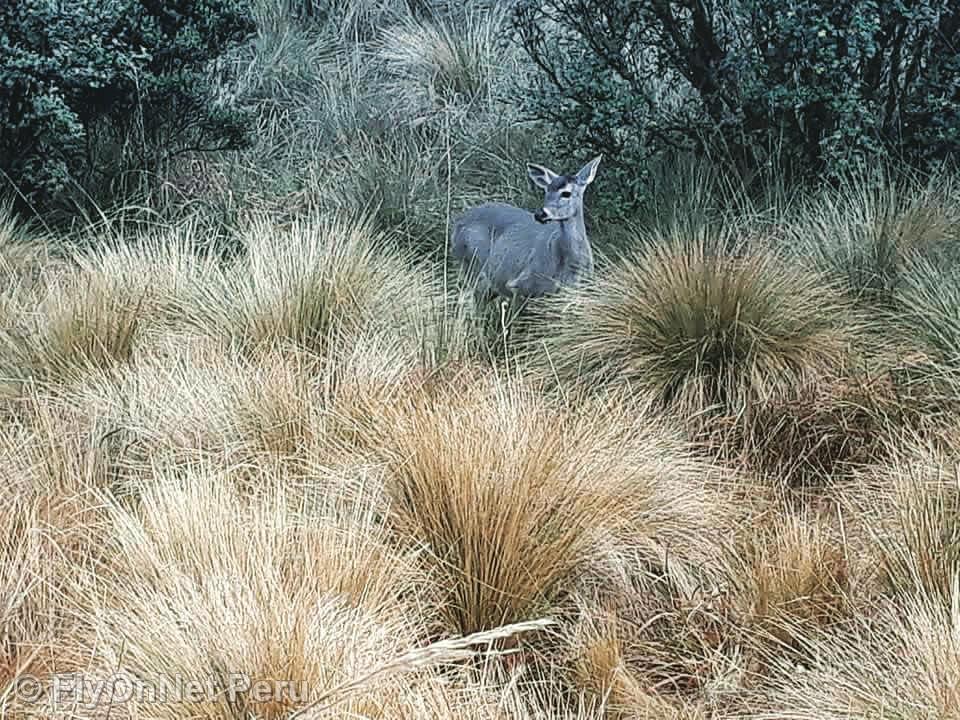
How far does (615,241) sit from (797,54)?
140cm

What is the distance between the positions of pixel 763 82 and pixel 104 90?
4245 millimetres

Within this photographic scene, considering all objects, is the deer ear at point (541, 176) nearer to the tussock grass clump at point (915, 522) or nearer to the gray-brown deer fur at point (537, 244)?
the gray-brown deer fur at point (537, 244)

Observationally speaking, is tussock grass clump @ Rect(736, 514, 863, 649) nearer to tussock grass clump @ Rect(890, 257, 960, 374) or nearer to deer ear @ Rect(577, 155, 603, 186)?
tussock grass clump @ Rect(890, 257, 960, 374)

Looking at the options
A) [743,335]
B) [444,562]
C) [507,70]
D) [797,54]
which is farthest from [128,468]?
[507,70]

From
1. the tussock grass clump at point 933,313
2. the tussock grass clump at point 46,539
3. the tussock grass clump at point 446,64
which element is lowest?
the tussock grass clump at point 46,539

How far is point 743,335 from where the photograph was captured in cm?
533

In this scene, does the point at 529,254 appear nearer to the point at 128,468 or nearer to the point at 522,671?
the point at 128,468

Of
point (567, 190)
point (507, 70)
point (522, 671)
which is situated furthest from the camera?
point (507, 70)

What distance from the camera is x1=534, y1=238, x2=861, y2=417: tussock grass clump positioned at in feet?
17.1

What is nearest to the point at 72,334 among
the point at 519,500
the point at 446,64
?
the point at 519,500

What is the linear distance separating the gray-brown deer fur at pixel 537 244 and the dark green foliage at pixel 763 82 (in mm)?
1047

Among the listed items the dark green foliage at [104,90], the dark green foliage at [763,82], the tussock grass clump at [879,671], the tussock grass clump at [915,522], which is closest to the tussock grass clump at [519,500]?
the tussock grass clump at [915,522]

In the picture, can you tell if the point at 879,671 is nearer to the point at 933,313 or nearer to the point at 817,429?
the point at 817,429

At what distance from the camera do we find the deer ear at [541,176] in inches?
260
